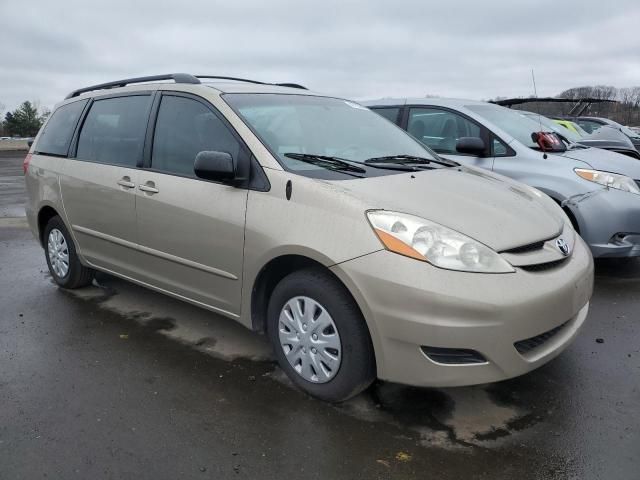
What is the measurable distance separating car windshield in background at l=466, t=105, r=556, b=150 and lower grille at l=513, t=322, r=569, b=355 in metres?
3.20

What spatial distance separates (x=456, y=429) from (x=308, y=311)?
3.07ft

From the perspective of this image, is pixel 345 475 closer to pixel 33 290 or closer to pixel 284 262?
pixel 284 262

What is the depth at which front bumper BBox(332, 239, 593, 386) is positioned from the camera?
8.04 feet

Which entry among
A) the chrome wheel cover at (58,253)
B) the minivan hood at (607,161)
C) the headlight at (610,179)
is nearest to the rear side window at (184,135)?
the chrome wheel cover at (58,253)

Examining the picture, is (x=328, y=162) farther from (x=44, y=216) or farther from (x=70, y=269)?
(x=44, y=216)

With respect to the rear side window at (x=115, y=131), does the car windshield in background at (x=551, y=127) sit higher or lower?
higher

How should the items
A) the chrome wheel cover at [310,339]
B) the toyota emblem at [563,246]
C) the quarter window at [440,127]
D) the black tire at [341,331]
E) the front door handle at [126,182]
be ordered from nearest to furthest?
the black tire at [341,331], the chrome wheel cover at [310,339], the toyota emblem at [563,246], the front door handle at [126,182], the quarter window at [440,127]

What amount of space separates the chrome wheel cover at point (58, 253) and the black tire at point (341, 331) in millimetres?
2762

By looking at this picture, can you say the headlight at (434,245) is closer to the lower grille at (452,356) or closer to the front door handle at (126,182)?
the lower grille at (452,356)

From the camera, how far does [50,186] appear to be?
15.7 feet

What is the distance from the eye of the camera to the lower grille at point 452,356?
8.29ft

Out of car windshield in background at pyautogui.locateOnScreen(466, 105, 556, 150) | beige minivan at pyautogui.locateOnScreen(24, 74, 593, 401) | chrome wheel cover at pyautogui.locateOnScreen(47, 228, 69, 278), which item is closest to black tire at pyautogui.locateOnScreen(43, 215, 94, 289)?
chrome wheel cover at pyautogui.locateOnScreen(47, 228, 69, 278)

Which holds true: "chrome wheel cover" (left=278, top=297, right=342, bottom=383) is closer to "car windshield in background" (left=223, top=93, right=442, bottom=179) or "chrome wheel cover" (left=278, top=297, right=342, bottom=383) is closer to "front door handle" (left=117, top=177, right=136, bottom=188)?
"car windshield in background" (left=223, top=93, right=442, bottom=179)

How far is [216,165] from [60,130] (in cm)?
258
